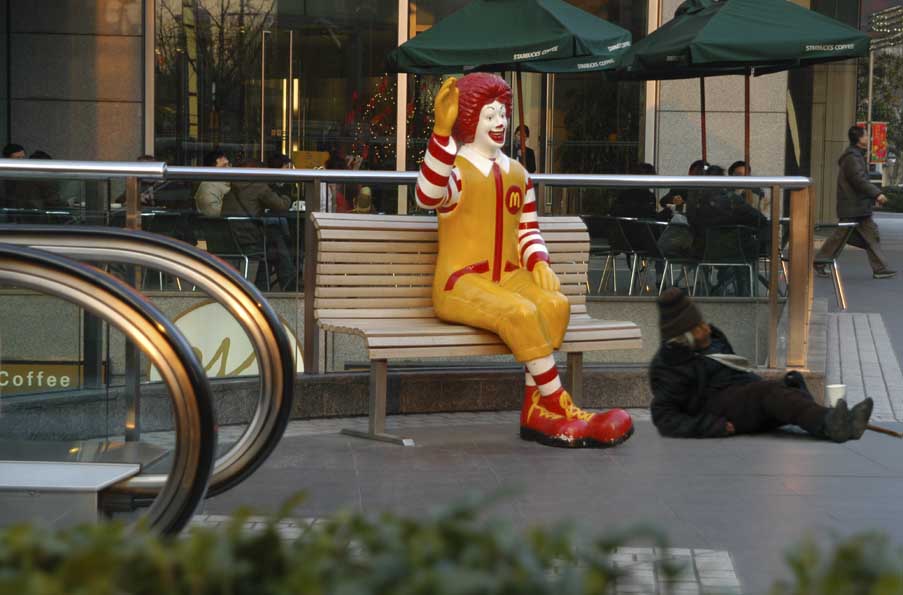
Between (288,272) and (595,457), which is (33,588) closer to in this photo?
(595,457)

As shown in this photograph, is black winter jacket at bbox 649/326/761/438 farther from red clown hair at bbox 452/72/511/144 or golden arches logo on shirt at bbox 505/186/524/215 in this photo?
red clown hair at bbox 452/72/511/144

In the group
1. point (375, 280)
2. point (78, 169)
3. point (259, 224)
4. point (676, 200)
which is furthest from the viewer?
point (676, 200)

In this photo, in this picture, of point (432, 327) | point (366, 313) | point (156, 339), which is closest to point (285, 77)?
point (366, 313)

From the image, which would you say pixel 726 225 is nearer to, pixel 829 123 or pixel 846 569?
pixel 846 569

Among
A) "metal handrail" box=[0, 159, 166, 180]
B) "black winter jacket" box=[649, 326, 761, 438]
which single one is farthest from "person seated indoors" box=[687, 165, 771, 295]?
"metal handrail" box=[0, 159, 166, 180]

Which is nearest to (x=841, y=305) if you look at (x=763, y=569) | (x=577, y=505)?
(x=577, y=505)

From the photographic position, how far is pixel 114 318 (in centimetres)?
399

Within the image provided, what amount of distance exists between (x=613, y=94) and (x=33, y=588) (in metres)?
18.3

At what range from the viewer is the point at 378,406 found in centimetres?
711

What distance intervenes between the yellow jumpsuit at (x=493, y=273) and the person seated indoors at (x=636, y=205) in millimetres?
996

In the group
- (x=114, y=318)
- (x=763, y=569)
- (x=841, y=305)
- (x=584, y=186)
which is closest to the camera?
(x=114, y=318)

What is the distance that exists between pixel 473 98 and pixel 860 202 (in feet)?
36.4

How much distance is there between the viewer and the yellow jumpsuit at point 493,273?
6.98 metres

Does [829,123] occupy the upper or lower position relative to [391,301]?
upper
